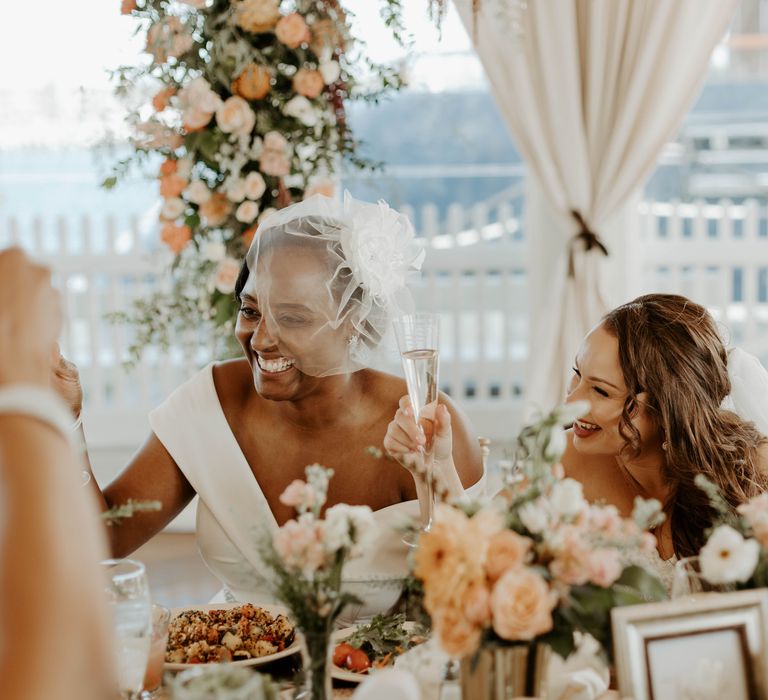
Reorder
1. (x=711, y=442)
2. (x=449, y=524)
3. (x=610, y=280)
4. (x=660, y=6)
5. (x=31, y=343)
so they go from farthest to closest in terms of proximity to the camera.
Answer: (x=610, y=280) → (x=660, y=6) → (x=711, y=442) → (x=449, y=524) → (x=31, y=343)

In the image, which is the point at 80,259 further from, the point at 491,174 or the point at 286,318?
the point at 286,318

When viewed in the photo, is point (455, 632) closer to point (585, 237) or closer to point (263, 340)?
point (263, 340)

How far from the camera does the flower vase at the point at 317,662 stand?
129 cm

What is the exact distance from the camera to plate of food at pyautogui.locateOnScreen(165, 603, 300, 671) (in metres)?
1.60

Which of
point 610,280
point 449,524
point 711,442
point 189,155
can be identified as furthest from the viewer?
point 610,280

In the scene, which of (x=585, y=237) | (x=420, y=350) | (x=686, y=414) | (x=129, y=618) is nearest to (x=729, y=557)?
(x=420, y=350)

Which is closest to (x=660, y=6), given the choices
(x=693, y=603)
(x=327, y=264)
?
(x=327, y=264)

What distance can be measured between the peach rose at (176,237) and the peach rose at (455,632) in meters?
2.77

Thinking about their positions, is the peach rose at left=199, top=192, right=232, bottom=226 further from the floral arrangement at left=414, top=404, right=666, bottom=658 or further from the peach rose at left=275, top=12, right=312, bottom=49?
the floral arrangement at left=414, top=404, right=666, bottom=658

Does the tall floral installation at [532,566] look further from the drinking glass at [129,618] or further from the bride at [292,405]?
the bride at [292,405]

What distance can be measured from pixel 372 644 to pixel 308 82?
2.41m

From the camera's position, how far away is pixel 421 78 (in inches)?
206

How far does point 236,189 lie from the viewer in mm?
3662

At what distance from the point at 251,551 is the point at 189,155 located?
6.08 ft
